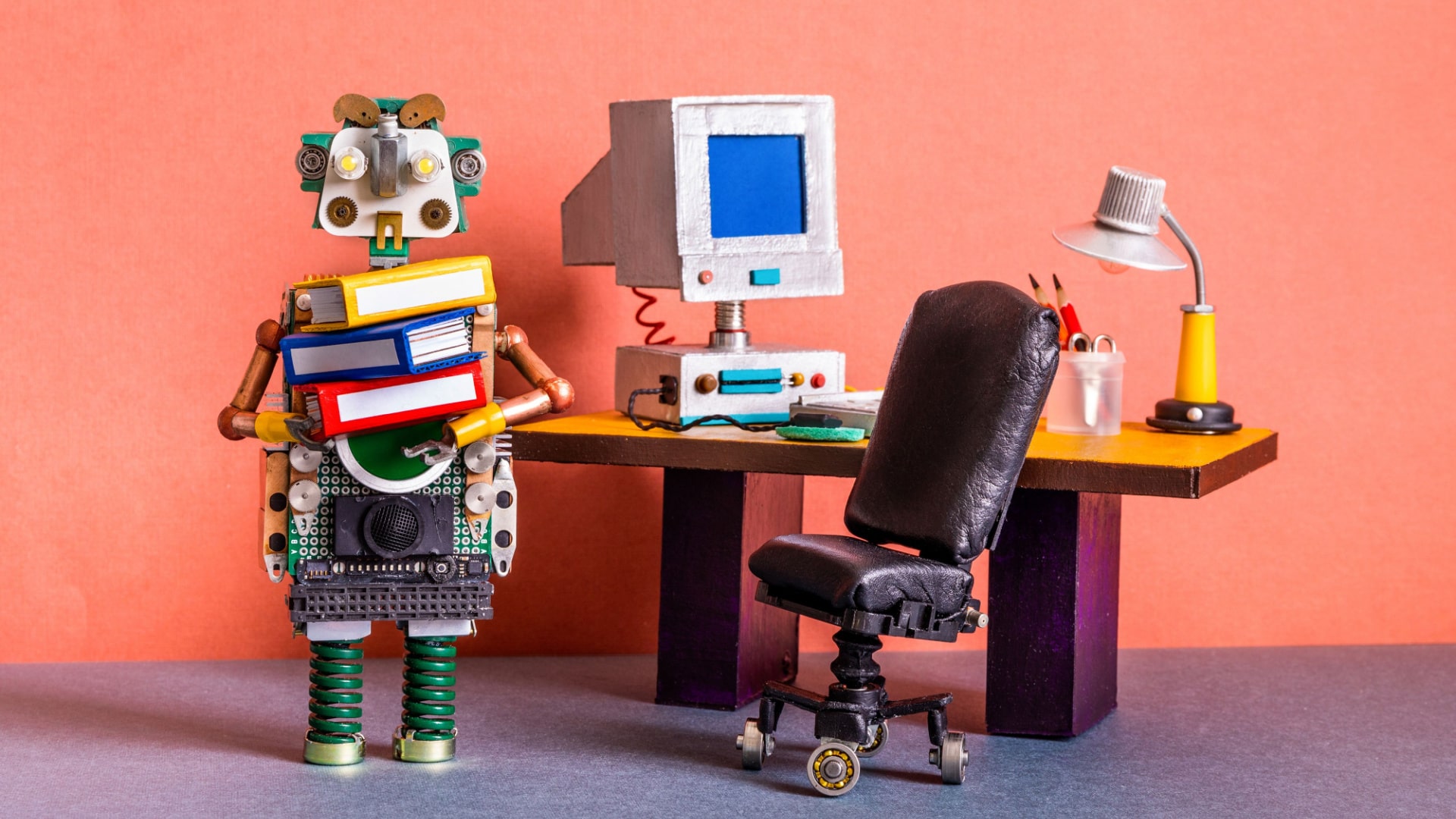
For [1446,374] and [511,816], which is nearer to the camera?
[511,816]

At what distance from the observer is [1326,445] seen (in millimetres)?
3967

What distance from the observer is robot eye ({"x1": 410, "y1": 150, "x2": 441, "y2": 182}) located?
2756 mm

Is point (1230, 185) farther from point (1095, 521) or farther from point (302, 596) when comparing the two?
point (302, 596)

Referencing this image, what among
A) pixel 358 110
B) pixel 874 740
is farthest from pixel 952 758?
pixel 358 110

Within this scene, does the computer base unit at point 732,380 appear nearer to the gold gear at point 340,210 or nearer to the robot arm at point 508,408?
the robot arm at point 508,408

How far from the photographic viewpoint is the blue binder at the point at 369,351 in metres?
2.64

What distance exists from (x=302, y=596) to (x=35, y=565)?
118 cm

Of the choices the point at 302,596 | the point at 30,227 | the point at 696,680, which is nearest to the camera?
the point at 302,596

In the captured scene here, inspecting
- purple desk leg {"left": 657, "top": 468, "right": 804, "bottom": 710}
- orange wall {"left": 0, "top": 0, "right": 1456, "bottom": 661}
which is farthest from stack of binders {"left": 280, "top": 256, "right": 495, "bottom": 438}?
orange wall {"left": 0, "top": 0, "right": 1456, "bottom": 661}

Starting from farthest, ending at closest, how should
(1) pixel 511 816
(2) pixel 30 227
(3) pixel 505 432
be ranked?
(2) pixel 30 227
(3) pixel 505 432
(1) pixel 511 816

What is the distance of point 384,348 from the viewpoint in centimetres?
265

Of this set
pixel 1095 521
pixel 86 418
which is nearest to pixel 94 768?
pixel 86 418

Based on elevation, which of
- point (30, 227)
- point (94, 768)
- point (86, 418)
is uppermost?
point (30, 227)

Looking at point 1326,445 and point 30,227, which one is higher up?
point 30,227
